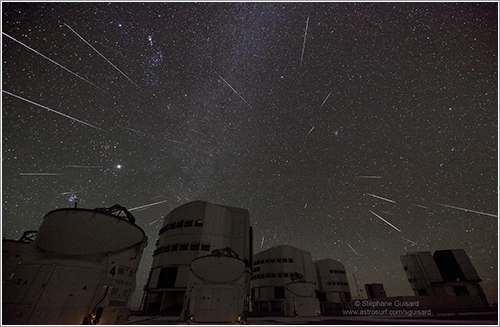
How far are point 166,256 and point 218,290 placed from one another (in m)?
20.7

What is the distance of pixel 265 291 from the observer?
51.9 meters

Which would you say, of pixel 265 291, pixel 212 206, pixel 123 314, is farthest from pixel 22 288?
pixel 265 291

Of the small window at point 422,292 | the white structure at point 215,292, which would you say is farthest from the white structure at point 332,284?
the white structure at point 215,292

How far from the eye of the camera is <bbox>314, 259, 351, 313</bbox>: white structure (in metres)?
57.6

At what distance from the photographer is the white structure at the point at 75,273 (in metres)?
11.4

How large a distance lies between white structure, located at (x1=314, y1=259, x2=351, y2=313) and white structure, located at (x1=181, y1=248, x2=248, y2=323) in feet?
160

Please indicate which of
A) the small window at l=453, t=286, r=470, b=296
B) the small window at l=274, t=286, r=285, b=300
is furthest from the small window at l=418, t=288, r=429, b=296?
the small window at l=274, t=286, r=285, b=300

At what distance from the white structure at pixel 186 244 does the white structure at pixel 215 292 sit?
1300 centimetres

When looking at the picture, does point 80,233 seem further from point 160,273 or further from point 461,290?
point 461,290

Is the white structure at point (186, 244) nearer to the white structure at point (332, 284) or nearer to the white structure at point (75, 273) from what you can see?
the white structure at point (75, 273)

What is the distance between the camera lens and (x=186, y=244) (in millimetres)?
36531

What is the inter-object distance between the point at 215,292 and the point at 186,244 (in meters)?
18.7

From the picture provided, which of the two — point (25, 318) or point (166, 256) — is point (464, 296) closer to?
point (166, 256)

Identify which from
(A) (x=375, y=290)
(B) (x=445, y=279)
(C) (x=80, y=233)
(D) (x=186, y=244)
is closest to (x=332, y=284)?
(A) (x=375, y=290)
